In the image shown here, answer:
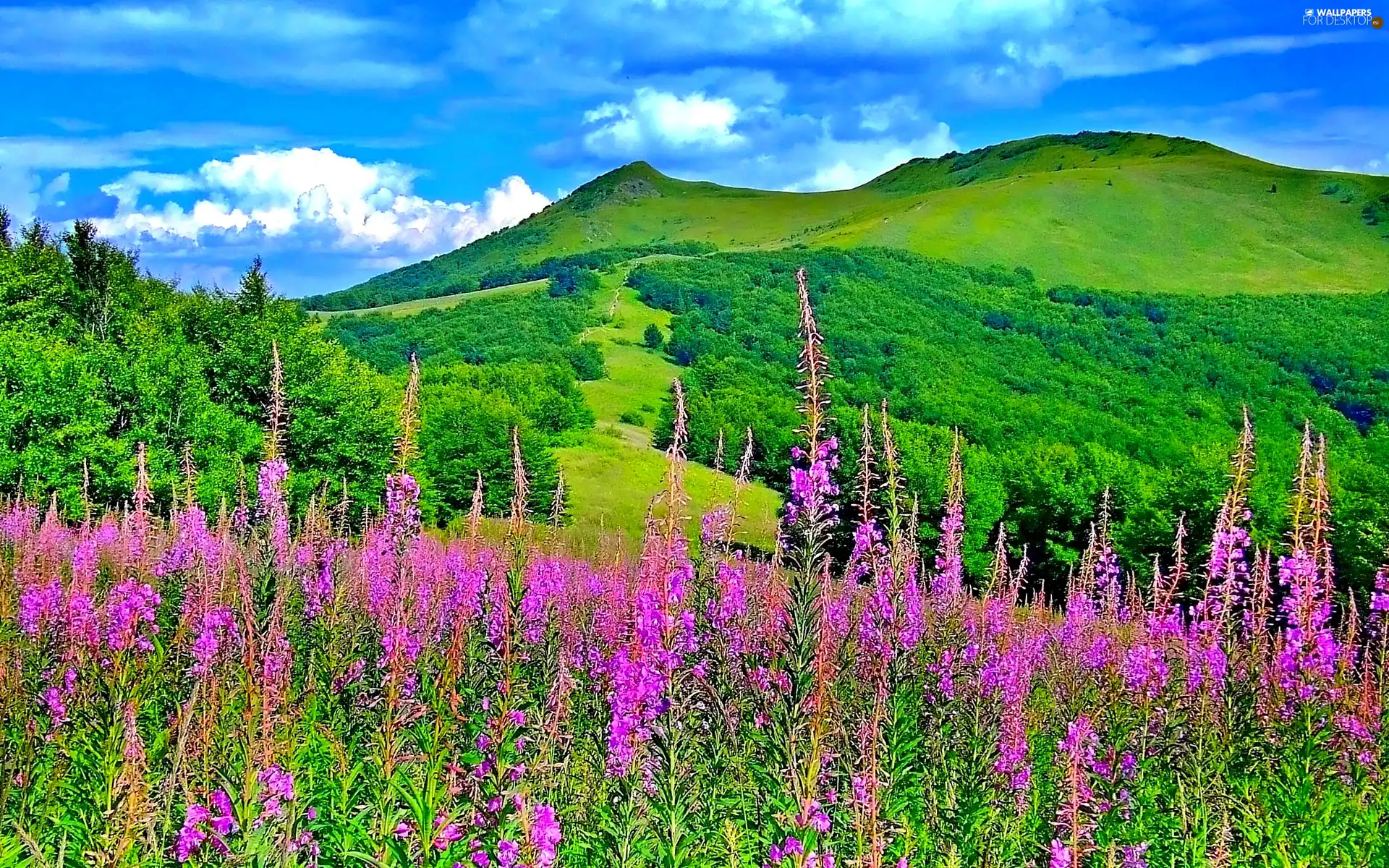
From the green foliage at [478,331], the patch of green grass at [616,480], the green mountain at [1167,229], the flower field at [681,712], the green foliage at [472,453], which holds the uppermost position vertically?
the green mountain at [1167,229]

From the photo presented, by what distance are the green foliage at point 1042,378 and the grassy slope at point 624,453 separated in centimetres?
408

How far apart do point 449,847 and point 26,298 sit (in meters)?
50.2

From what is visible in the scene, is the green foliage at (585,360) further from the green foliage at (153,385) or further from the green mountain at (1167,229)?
the green mountain at (1167,229)

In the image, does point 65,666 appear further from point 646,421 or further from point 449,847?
point 646,421

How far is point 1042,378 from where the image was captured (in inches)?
4970

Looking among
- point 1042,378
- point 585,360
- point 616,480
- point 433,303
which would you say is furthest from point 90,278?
point 433,303

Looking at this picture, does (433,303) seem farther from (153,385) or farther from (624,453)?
(153,385)

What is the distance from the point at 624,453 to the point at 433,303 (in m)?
97.3

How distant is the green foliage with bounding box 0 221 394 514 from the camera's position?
3312 centimetres

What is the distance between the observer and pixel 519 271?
198 meters

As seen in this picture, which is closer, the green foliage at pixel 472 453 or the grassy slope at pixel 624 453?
the green foliage at pixel 472 453

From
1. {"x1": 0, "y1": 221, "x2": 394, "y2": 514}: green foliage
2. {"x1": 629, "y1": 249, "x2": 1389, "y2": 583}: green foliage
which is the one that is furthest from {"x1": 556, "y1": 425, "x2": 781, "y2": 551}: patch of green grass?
{"x1": 0, "y1": 221, "x2": 394, "y2": 514}: green foliage

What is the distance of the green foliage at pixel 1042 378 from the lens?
51844mm

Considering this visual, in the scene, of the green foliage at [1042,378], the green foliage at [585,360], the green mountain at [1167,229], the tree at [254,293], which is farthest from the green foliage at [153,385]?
the green mountain at [1167,229]
